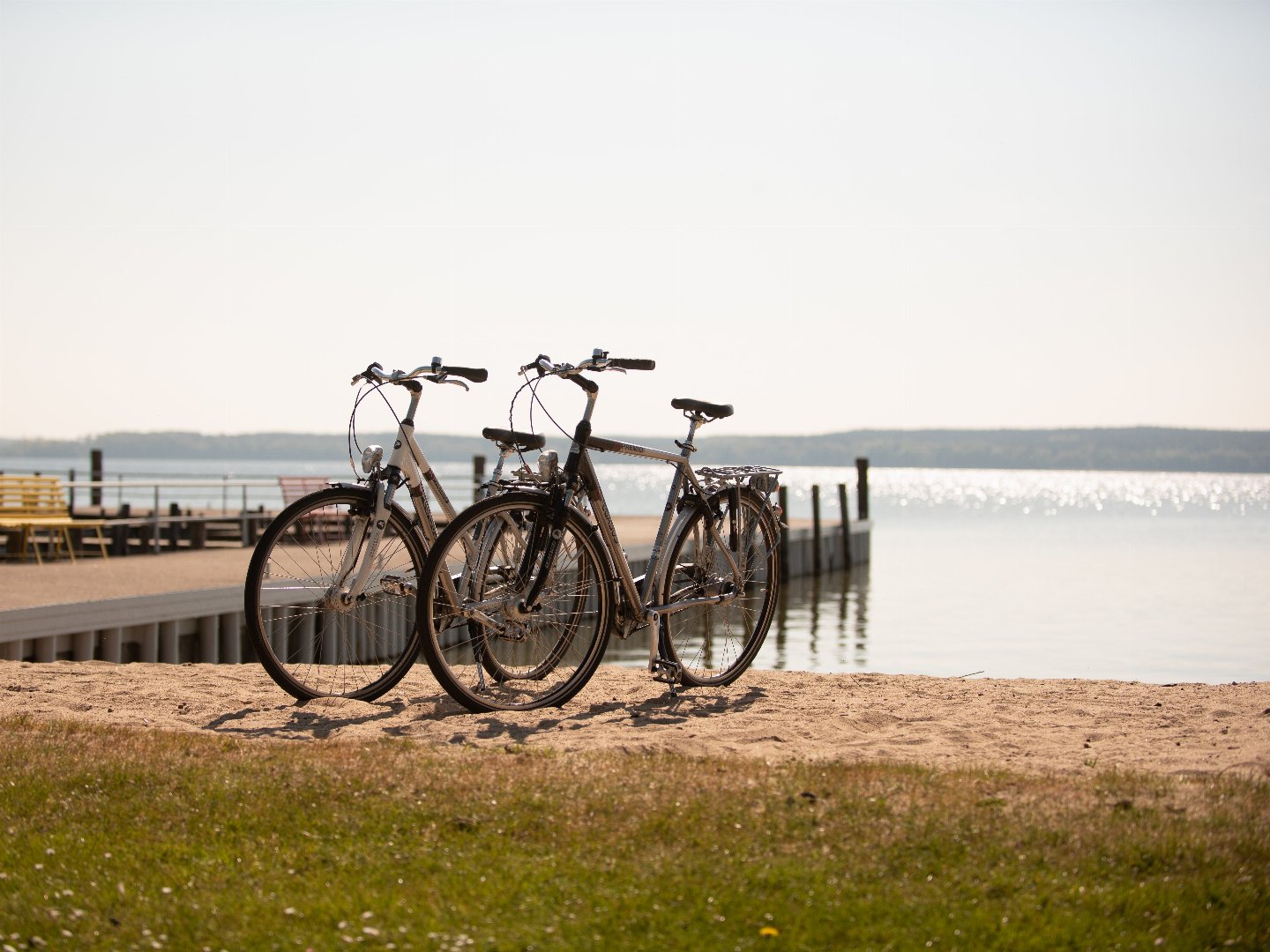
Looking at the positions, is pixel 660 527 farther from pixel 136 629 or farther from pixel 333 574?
pixel 136 629

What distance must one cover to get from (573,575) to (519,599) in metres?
0.32

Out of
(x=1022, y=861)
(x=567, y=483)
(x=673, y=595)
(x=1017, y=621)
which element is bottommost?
(x=1017, y=621)

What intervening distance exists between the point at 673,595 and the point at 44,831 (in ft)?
10.9

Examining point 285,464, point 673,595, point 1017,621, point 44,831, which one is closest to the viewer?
point 44,831

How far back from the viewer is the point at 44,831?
4.36 meters

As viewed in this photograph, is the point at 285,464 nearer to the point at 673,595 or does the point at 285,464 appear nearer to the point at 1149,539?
the point at 1149,539

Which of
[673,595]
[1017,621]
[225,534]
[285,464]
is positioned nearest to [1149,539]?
[1017,621]

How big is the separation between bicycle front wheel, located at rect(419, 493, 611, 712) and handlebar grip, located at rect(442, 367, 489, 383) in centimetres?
65

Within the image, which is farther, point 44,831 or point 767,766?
point 767,766

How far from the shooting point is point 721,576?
7223 millimetres

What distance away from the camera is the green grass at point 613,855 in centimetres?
355

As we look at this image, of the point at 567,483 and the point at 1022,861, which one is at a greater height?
the point at 567,483

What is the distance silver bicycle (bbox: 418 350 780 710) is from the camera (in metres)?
6.18

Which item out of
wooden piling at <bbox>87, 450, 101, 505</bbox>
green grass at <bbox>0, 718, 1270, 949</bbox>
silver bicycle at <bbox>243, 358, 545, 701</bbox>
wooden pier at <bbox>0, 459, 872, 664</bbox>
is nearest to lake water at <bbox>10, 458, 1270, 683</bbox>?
wooden piling at <bbox>87, 450, 101, 505</bbox>
